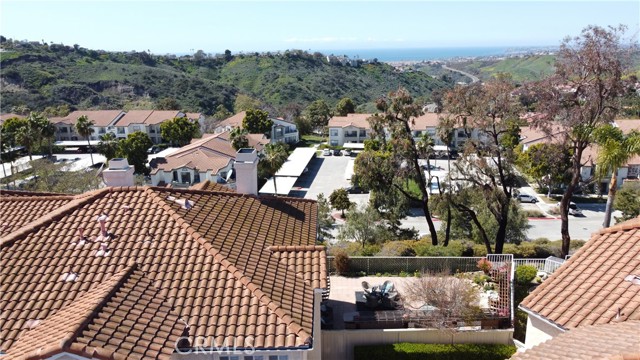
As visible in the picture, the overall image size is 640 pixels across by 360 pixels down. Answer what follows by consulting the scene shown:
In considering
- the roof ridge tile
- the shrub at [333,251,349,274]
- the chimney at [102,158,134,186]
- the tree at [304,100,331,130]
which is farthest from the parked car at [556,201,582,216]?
the tree at [304,100,331,130]

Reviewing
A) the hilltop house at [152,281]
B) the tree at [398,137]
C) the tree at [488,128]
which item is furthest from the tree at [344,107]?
the hilltop house at [152,281]

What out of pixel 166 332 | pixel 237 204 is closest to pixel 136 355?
pixel 166 332

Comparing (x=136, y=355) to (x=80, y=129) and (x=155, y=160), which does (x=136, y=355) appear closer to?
(x=155, y=160)

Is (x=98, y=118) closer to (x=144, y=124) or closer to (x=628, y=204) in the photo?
(x=144, y=124)

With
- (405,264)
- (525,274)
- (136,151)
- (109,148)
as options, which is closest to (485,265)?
(525,274)

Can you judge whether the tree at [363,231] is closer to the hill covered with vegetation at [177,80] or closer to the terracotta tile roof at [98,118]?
the terracotta tile roof at [98,118]

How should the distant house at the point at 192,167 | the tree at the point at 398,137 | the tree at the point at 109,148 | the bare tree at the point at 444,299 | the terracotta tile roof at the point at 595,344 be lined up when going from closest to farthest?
the terracotta tile roof at the point at 595,344 < the bare tree at the point at 444,299 < the tree at the point at 398,137 < the distant house at the point at 192,167 < the tree at the point at 109,148
